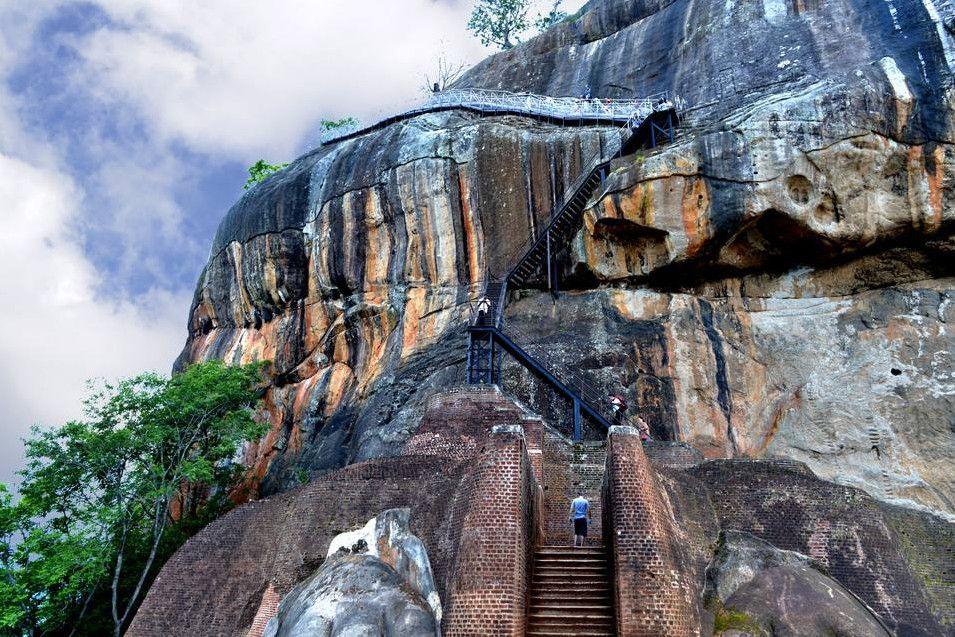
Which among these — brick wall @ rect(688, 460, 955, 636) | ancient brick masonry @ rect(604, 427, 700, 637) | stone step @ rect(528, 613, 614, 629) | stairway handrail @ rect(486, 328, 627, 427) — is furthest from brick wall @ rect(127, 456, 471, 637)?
stairway handrail @ rect(486, 328, 627, 427)

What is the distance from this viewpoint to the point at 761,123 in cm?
2350

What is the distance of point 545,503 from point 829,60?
16787 mm

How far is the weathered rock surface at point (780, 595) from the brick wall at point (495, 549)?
10.0 ft

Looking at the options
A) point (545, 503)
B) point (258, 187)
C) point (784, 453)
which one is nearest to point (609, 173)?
point (784, 453)

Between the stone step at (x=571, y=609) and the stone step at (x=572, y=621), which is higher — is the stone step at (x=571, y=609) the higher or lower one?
the higher one

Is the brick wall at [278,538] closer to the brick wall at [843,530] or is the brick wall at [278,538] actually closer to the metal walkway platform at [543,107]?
the brick wall at [843,530]

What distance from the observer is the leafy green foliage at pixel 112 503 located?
21125mm

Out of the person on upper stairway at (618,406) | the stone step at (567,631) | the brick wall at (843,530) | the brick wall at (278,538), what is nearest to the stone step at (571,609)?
the stone step at (567,631)

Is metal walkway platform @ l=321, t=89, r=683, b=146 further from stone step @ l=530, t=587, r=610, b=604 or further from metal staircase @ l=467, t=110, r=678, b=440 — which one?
stone step @ l=530, t=587, r=610, b=604

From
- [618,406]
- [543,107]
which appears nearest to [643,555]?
[618,406]

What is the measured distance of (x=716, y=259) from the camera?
961 inches

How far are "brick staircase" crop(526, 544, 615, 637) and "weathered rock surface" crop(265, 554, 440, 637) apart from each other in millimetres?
1744

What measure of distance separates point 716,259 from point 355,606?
50.6ft

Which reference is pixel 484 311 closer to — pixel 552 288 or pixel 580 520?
pixel 552 288
